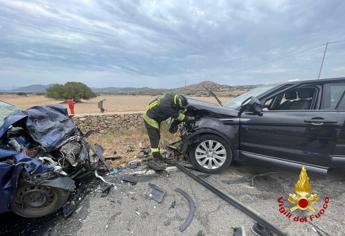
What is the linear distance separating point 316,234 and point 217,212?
3.56 feet

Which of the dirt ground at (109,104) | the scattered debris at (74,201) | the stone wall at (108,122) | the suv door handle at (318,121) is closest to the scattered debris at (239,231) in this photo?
the suv door handle at (318,121)

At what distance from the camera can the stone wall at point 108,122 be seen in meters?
9.34

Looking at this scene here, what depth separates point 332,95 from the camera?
3.06 meters

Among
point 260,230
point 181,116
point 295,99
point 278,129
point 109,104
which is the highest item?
point 295,99

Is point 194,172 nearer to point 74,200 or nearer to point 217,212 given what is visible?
point 217,212

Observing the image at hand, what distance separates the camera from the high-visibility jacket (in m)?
3.94

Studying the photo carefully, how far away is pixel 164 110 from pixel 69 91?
35.9 m

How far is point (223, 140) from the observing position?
344cm

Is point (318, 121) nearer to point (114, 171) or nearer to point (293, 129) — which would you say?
point (293, 129)

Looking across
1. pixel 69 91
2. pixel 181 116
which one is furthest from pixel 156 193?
pixel 69 91

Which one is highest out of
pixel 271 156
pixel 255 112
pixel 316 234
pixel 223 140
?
pixel 255 112

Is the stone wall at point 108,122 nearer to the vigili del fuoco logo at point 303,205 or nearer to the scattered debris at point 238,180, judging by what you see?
the scattered debris at point 238,180

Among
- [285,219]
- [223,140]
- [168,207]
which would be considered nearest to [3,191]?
[168,207]

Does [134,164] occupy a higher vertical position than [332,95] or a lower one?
lower
